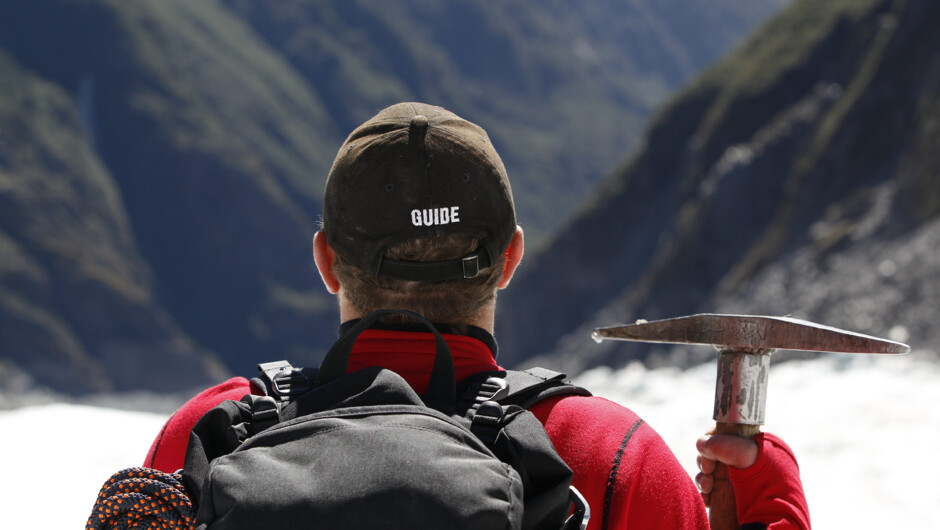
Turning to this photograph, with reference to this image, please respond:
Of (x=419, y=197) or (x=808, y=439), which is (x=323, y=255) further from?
(x=808, y=439)

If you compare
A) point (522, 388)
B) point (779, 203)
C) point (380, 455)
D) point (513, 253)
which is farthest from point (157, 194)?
point (380, 455)

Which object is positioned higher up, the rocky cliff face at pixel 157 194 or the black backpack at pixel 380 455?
the rocky cliff face at pixel 157 194

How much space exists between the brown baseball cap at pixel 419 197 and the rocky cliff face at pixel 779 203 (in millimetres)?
19440

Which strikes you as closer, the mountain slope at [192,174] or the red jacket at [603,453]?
the red jacket at [603,453]

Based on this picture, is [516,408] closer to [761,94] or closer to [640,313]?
[640,313]

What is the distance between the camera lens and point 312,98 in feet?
627

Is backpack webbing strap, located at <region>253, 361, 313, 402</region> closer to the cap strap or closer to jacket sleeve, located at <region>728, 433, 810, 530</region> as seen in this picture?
the cap strap

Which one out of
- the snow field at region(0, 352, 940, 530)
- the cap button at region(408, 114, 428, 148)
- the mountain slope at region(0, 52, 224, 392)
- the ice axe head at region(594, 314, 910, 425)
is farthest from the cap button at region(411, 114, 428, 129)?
the mountain slope at region(0, 52, 224, 392)

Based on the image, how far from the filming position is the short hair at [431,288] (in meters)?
2.39

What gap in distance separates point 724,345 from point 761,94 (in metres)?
50.3

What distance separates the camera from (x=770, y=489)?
2.62 meters

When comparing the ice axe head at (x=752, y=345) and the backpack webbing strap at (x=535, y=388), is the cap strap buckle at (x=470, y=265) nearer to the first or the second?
the backpack webbing strap at (x=535, y=388)

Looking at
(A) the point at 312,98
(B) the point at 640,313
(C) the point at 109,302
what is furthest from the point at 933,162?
(A) the point at 312,98

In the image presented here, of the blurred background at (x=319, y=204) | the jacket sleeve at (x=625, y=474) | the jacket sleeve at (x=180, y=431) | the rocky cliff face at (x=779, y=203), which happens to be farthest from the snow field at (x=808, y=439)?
the rocky cliff face at (x=779, y=203)
